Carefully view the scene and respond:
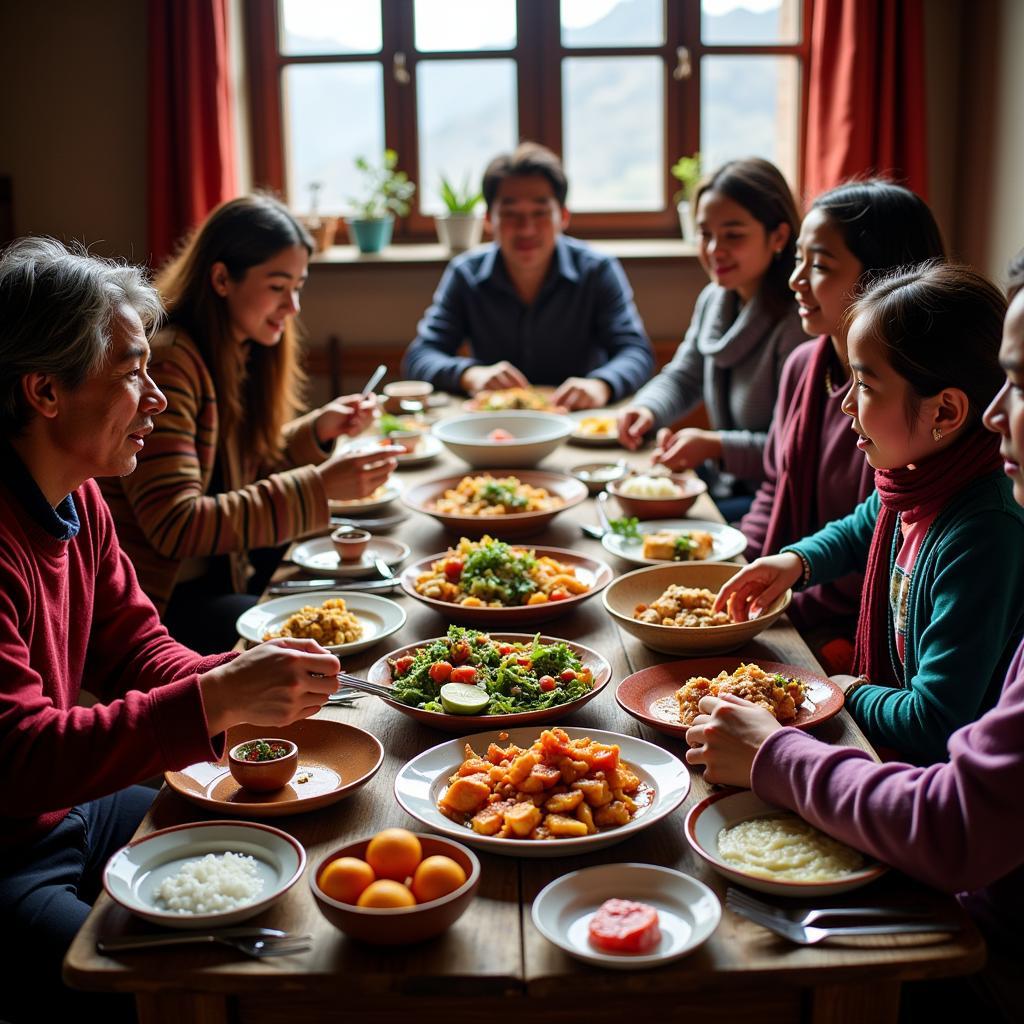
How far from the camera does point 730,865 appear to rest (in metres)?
1.23

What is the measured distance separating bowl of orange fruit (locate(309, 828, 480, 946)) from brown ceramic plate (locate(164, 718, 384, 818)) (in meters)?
0.15

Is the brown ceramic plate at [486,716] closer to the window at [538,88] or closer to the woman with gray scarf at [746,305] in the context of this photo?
the woman with gray scarf at [746,305]

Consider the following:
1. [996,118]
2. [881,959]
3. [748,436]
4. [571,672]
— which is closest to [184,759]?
[571,672]

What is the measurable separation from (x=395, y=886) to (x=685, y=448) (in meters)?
1.97

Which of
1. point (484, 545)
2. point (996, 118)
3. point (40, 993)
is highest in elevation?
point (996, 118)

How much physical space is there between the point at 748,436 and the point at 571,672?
164cm

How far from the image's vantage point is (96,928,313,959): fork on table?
1.13 metres

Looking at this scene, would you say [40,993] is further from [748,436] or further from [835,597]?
[748,436]

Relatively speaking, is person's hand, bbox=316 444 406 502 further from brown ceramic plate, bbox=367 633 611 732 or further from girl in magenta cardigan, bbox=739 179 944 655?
girl in magenta cardigan, bbox=739 179 944 655

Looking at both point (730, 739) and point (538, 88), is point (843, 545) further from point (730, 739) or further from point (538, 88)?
point (538, 88)

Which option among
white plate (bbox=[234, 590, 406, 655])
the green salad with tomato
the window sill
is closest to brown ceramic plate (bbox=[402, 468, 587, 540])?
white plate (bbox=[234, 590, 406, 655])

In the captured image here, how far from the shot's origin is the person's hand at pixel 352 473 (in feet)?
8.08

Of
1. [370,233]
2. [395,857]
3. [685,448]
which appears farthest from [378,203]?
[395,857]

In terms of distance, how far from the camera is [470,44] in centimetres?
498
